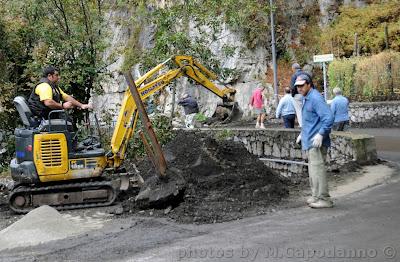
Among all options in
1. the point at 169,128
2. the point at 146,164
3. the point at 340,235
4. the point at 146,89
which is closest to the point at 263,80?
the point at 169,128

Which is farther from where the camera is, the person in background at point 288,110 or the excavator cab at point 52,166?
the person in background at point 288,110

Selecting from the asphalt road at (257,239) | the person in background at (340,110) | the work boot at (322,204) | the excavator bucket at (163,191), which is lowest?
the asphalt road at (257,239)

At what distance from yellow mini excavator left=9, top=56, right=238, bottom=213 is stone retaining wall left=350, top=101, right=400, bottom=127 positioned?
1484cm

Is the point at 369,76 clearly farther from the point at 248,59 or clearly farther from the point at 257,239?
the point at 257,239

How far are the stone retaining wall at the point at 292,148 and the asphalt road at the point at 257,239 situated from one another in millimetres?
3917

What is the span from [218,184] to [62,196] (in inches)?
110

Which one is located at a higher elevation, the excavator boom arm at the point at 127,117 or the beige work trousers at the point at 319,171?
the excavator boom arm at the point at 127,117

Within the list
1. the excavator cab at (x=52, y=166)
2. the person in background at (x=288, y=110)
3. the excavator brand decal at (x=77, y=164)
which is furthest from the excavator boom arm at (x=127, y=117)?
the person in background at (x=288, y=110)

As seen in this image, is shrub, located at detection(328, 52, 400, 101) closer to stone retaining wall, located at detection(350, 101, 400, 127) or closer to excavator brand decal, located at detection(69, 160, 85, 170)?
stone retaining wall, located at detection(350, 101, 400, 127)

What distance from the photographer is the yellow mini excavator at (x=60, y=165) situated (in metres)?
9.84

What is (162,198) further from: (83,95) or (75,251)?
(83,95)
